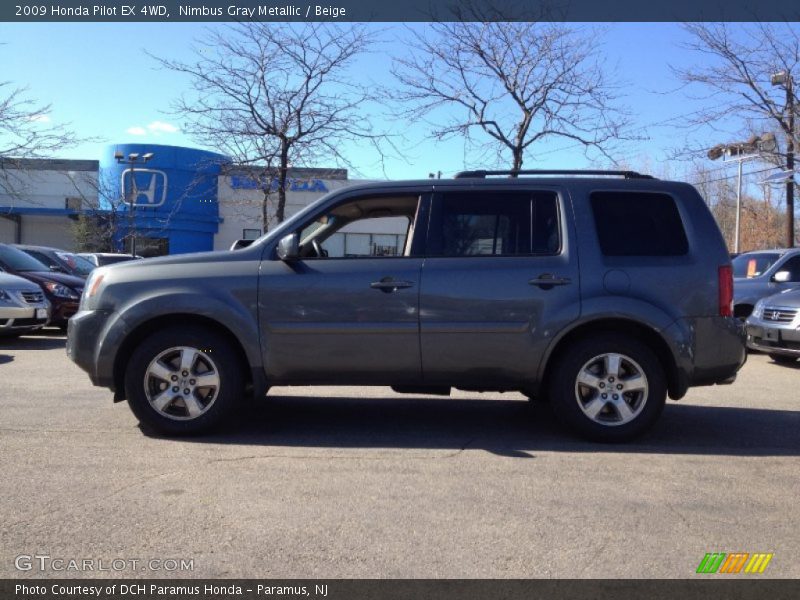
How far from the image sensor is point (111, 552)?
10.8 feet

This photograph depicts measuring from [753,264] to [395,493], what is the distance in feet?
34.6

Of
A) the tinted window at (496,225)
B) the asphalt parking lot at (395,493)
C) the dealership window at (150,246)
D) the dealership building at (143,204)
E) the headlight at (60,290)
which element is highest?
the dealership building at (143,204)

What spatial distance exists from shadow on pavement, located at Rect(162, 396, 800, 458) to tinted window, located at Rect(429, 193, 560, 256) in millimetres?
1452

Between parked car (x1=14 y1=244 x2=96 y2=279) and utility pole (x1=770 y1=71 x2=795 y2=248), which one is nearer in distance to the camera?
parked car (x1=14 y1=244 x2=96 y2=279)

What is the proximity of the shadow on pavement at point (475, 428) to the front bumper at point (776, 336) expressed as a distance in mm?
2886

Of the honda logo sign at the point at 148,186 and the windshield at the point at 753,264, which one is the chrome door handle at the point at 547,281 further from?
the honda logo sign at the point at 148,186

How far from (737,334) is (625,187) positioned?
1381 millimetres

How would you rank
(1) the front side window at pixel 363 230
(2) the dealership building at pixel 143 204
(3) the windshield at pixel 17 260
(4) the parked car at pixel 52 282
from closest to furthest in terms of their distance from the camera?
(1) the front side window at pixel 363 230 → (4) the parked car at pixel 52 282 → (3) the windshield at pixel 17 260 → (2) the dealership building at pixel 143 204

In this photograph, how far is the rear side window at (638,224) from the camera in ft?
17.3

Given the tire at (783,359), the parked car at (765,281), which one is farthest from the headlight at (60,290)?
the tire at (783,359)

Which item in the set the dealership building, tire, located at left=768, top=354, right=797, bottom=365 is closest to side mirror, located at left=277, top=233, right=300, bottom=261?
tire, located at left=768, top=354, right=797, bottom=365

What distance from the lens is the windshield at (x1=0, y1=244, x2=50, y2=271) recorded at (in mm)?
12711

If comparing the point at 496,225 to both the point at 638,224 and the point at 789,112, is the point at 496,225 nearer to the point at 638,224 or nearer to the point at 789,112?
the point at 638,224

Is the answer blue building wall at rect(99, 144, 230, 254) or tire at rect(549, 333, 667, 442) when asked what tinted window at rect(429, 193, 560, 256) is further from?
blue building wall at rect(99, 144, 230, 254)
